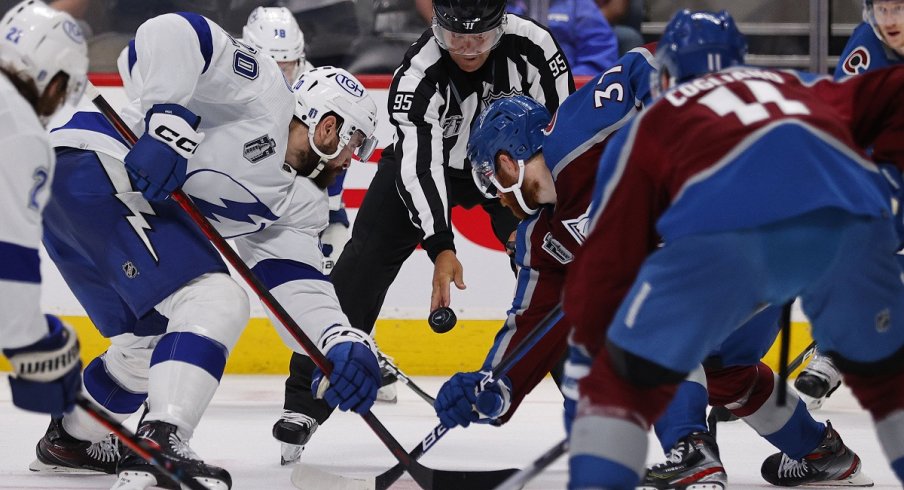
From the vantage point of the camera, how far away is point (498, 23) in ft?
10.9

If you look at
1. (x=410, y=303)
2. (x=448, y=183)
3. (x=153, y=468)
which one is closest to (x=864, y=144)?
(x=153, y=468)

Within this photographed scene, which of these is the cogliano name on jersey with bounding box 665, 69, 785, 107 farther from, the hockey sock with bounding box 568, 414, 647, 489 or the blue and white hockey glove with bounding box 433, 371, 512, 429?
the blue and white hockey glove with bounding box 433, 371, 512, 429

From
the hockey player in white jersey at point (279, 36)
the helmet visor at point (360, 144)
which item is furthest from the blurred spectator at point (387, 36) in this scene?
the helmet visor at point (360, 144)

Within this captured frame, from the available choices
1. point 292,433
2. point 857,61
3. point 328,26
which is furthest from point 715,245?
point 328,26

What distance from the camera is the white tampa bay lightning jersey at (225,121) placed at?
8.98ft

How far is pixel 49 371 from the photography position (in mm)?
2020

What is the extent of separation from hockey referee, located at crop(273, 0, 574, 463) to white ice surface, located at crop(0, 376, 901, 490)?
21 centimetres

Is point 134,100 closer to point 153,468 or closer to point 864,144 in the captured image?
point 153,468

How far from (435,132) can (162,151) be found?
1.11 m

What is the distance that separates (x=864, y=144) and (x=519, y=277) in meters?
0.98

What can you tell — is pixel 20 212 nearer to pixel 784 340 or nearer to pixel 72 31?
pixel 72 31

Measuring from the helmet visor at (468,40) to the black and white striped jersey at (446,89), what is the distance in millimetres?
121

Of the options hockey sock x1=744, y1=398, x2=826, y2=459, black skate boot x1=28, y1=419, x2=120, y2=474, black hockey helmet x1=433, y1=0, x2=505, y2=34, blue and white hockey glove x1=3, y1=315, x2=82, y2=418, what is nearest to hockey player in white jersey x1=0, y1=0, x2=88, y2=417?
blue and white hockey glove x1=3, y1=315, x2=82, y2=418

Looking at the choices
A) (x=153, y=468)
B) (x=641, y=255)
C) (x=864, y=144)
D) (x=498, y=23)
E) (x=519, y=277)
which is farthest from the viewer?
(x=498, y=23)
